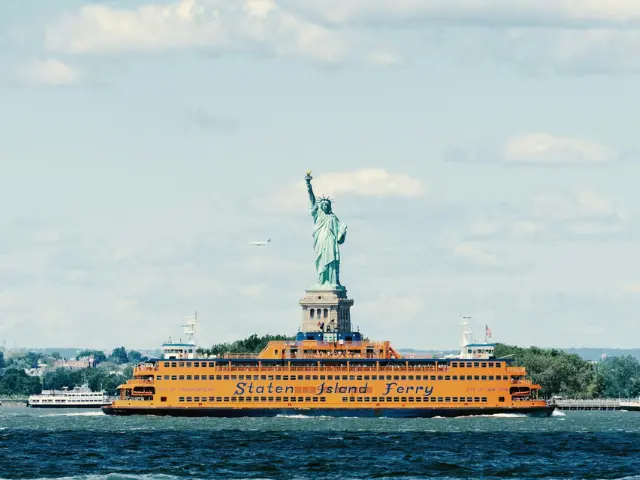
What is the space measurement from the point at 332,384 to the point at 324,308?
56.1 feet

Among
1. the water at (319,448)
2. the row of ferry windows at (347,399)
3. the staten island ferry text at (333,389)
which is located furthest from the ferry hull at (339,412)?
the water at (319,448)

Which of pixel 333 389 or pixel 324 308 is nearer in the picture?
pixel 333 389

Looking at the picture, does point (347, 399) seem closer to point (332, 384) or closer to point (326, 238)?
point (332, 384)

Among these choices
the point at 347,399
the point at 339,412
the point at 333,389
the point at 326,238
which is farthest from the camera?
the point at 326,238

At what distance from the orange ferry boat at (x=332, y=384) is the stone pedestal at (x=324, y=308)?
1214 centimetres

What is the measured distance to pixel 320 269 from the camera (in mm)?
184000

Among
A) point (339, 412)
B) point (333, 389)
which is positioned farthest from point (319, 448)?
point (333, 389)

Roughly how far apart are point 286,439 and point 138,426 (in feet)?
78.3

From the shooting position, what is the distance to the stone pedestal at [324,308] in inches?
7175

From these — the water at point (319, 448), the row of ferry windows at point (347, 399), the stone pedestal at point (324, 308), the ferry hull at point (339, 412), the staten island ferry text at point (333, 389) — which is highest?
the stone pedestal at point (324, 308)

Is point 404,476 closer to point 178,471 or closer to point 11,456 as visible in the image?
point 178,471

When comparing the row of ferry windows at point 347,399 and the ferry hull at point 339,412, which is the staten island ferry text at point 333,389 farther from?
the ferry hull at point 339,412

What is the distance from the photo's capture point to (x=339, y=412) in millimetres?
164750

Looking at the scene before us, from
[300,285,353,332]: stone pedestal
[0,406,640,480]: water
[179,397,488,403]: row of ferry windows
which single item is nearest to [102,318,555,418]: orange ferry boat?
[179,397,488,403]: row of ferry windows
